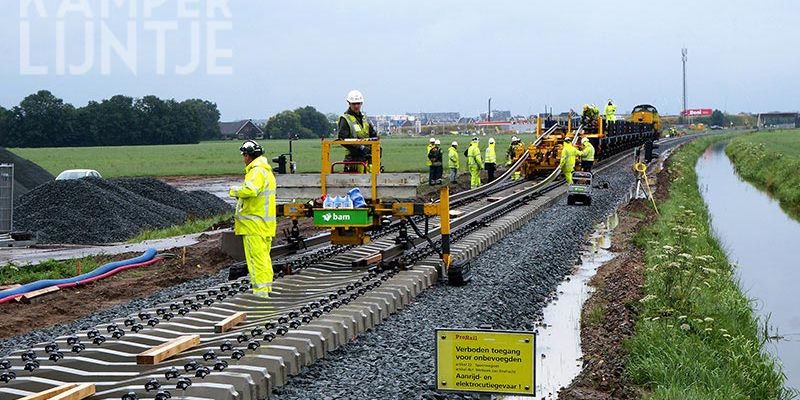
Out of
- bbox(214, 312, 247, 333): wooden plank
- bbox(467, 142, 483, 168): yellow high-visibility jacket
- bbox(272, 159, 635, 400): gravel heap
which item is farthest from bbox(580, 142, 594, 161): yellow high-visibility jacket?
bbox(214, 312, 247, 333): wooden plank

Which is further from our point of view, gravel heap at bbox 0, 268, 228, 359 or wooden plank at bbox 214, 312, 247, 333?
gravel heap at bbox 0, 268, 228, 359

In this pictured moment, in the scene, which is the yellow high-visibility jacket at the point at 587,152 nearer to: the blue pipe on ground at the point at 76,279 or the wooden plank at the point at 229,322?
the blue pipe on ground at the point at 76,279

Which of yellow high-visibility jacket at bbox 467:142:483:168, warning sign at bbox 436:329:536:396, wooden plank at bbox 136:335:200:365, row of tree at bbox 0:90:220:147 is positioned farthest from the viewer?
row of tree at bbox 0:90:220:147

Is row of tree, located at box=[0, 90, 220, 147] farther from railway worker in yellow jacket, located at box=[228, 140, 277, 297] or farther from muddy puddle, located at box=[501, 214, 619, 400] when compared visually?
railway worker in yellow jacket, located at box=[228, 140, 277, 297]

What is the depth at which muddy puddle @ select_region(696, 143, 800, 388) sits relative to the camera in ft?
41.7

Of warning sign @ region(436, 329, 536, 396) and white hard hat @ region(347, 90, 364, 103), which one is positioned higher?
white hard hat @ region(347, 90, 364, 103)

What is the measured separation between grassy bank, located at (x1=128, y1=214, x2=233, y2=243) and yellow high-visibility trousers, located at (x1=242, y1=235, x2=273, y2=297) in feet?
31.9

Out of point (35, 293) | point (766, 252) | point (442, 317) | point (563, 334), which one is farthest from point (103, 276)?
point (766, 252)

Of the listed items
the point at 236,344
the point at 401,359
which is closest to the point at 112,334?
the point at 236,344

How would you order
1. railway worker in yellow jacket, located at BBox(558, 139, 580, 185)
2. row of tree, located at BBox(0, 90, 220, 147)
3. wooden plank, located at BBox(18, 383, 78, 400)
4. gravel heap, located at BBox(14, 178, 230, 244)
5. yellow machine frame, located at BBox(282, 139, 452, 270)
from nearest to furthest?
wooden plank, located at BBox(18, 383, 78, 400), yellow machine frame, located at BBox(282, 139, 452, 270), gravel heap, located at BBox(14, 178, 230, 244), railway worker in yellow jacket, located at BBox(558, 139, 580, 185), row of tree, located at BBox(0, 90, 220, 147)

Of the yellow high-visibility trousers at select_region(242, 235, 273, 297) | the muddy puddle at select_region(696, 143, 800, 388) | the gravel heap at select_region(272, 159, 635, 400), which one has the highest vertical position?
the yellow high-visibility trousers at select_region(242, 235, 273, 297)

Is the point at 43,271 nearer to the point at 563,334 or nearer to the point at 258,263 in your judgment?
the point at 258,263

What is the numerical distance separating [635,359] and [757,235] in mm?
16457

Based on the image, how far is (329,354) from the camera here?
8.45 meters
